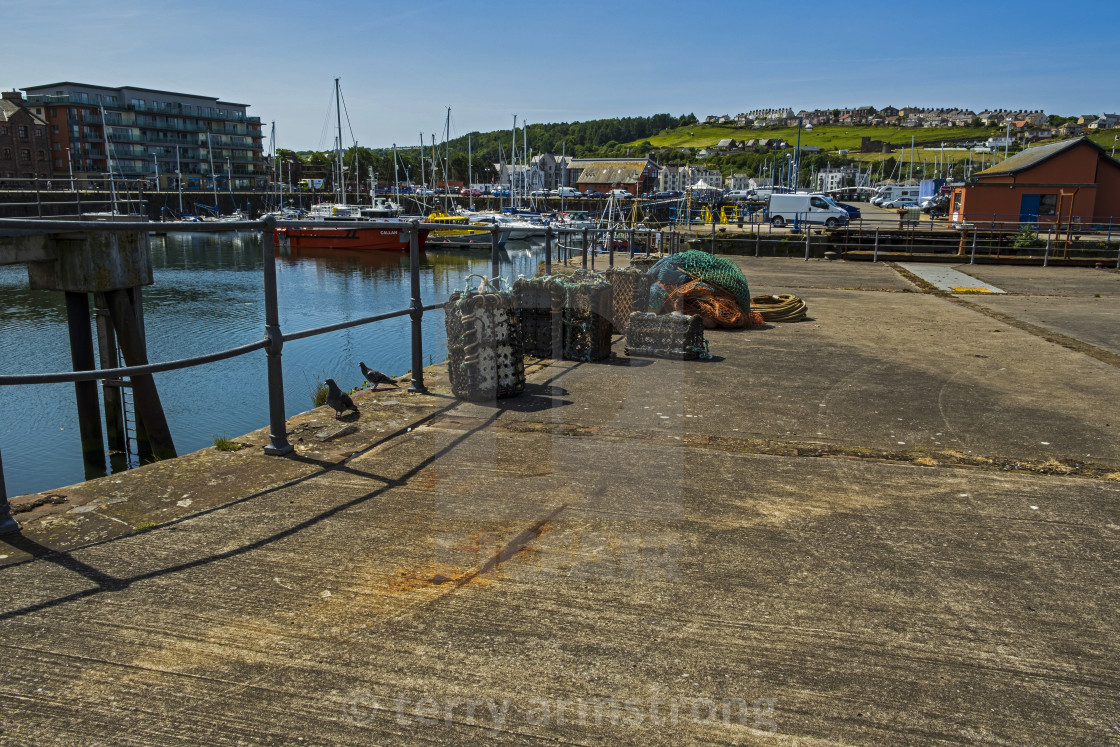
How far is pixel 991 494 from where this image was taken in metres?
4.41

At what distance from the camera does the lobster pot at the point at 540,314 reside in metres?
7.98

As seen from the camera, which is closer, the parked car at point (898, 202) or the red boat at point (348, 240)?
the red boat at point (348, 240)

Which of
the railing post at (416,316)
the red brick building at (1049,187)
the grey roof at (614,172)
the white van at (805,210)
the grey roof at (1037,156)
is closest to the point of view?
the railing post at (416,316)

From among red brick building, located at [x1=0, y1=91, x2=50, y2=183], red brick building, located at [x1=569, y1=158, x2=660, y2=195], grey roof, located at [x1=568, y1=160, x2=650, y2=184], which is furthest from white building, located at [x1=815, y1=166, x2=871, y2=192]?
red brick building, located at [x1=0, y1=91, x2=50, y2=183]

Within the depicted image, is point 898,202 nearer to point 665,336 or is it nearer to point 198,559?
point 665,336

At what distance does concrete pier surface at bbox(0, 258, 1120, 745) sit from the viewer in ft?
7.92

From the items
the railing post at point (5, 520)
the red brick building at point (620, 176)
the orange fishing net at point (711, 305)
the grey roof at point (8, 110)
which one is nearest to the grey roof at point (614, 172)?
the red brick building at point (620, 176)

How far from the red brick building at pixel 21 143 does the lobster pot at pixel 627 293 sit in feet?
323

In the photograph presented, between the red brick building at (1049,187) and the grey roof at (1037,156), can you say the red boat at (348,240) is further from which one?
the grey roof at (1037,156)

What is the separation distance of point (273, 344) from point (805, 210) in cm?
4371

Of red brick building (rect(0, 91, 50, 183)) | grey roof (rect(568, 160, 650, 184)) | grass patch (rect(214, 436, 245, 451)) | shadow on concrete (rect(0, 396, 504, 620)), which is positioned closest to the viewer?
shadow on concrete (rect(0, 396, 504, 620))

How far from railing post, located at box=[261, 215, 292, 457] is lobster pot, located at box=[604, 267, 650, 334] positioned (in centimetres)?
547

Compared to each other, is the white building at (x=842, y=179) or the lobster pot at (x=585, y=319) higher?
the white building at (x=842, y=179)

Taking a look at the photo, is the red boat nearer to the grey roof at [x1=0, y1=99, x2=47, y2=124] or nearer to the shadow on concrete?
the shadow on concrete
